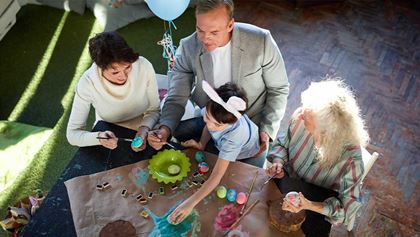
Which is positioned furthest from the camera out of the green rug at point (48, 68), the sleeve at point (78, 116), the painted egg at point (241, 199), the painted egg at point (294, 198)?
the green rug at point (48, 68)

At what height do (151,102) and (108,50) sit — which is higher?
(108,50)

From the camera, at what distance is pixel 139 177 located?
183 cm

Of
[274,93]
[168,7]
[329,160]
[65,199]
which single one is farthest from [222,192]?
[168,7]

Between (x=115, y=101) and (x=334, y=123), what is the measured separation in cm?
114

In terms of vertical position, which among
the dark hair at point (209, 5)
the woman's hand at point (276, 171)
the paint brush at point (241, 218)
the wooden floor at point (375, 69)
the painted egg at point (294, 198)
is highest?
the dark hair at point (209, 5)

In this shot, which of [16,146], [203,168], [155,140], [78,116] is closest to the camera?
[203,168]

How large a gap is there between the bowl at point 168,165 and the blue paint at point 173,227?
0.17 m

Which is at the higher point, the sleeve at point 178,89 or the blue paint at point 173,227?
the sleeve at point 178,89

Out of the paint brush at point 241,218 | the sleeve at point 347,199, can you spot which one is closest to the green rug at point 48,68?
the paint brush at point 241,218

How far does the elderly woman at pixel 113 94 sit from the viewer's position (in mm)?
1941

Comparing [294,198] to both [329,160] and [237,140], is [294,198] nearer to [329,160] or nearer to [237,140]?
[329,160]

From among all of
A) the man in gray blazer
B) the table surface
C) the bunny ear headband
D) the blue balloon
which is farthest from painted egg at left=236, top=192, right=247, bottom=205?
the blue balloon

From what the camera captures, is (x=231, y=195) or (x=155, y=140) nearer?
(x=231, y=195)

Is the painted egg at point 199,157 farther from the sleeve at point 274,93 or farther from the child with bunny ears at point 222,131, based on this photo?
the sleeve at point 274,93
